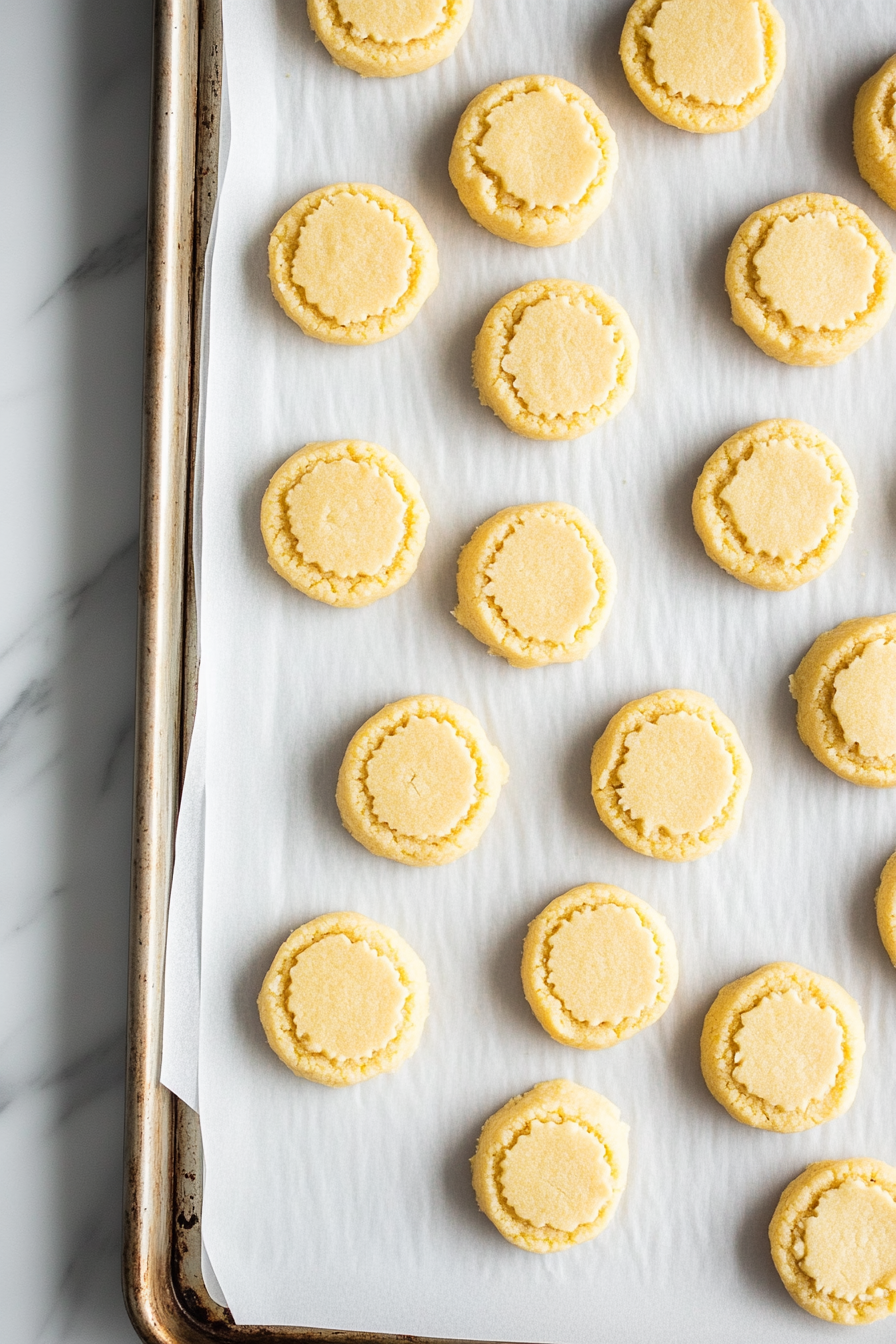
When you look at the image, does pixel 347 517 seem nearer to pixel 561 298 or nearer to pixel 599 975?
pixel 561 298

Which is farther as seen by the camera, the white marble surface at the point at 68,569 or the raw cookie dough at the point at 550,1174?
the white marble surface at the point at 68,569

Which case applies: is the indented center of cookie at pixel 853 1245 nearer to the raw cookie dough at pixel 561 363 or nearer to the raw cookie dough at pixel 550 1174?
the raw cookie dough at pixel 550 1174

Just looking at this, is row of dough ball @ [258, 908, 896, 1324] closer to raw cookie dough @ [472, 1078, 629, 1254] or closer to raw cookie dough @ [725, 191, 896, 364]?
raw cookie dough @ [472, 1078, 629, 1254]

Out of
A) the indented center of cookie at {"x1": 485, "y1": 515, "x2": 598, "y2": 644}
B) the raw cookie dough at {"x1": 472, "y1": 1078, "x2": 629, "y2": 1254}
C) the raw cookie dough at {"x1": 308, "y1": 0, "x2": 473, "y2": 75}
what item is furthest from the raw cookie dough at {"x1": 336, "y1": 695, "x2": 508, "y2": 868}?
the raw cookie dough at {"x1": 308, "y1": 0, "x2": 473, "y2": 75}

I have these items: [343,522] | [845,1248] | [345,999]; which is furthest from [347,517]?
[845,1248]

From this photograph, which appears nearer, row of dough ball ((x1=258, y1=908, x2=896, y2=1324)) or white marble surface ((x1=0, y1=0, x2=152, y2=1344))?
row of dough ball ((x1=258, y1=908, x2=896, y2=1324))

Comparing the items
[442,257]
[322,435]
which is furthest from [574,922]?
[442,257]

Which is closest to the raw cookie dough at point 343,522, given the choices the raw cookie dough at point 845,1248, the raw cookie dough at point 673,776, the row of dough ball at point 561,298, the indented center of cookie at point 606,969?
the row of dough ball at point 561,298
